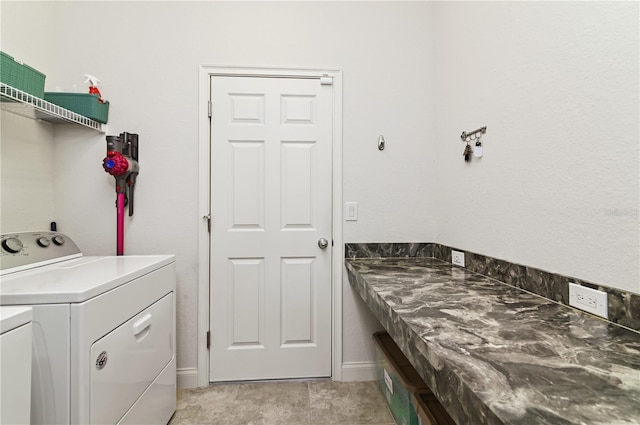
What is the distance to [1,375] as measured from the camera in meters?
0.70

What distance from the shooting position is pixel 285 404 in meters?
1.74

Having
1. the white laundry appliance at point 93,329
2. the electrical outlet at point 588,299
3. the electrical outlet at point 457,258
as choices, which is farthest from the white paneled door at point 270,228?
the electrical outlet at point 588,299

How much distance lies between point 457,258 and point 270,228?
1.23 metres

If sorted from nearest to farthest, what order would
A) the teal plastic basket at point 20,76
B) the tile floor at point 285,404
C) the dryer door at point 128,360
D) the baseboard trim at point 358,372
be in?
the dryer door at point 128,360
the teal plastic basket at point 20,76
the tile floor at point 285,404
the baseboard trim at point 358,372

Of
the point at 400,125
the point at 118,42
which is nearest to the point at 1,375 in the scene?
the point at 118,42

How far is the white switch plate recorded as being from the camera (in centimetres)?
203

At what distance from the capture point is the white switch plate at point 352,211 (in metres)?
2.03

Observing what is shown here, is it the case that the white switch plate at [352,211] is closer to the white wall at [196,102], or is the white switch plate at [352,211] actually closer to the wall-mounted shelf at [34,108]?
the white wall at [196,102]

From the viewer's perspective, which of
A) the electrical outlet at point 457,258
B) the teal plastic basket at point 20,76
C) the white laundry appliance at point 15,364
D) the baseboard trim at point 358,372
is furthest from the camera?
the baseboard trim at point 358,372

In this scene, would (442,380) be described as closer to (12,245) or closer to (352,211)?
(352,211)

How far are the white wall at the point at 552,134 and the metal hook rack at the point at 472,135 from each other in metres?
0.03

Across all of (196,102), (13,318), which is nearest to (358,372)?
(13,318)

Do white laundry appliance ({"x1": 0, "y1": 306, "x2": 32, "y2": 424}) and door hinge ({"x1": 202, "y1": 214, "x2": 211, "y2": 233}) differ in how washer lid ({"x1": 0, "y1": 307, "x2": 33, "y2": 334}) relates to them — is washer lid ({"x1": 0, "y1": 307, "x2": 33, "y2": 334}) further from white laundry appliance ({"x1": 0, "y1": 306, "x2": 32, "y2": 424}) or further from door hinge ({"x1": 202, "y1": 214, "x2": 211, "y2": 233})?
door hinge ({"x1": 202, "y1": 214, "x2": 211, "y2": 233})

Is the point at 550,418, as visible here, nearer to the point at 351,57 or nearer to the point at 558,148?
the point at 558,148
